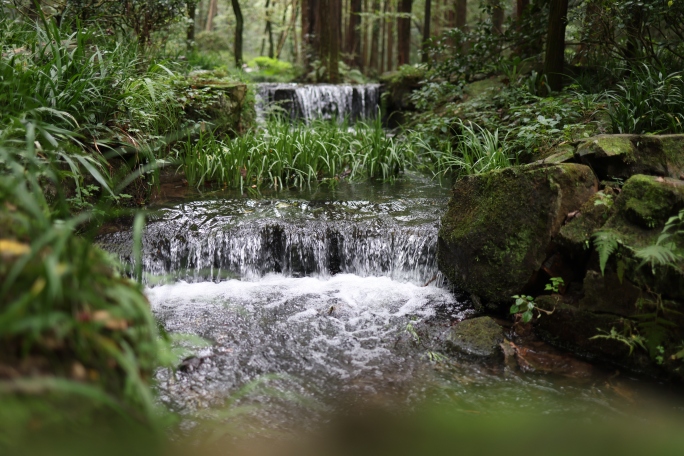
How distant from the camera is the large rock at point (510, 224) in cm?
373

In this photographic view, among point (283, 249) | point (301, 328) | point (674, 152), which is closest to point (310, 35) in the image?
point (283, 249)

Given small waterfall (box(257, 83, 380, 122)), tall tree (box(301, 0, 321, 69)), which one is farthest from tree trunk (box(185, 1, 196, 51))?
tall tree (box(301, 0, 321, 69))

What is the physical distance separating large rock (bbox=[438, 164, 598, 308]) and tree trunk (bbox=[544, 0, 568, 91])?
3.75m

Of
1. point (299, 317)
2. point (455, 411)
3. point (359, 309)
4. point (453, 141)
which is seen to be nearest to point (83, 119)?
point (299, 317)

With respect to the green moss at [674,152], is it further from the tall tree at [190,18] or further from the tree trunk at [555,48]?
the tall tree at [190,18]

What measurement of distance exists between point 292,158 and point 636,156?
427cm

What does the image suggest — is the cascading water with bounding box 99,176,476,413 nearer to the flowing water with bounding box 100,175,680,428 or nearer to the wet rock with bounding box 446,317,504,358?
the flowing water with bounding box 100,175,680,428

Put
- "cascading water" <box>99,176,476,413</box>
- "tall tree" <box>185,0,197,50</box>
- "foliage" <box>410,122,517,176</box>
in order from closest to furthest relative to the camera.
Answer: "cascading water" <box>99,176,476,413</box>
"foliage" <box>410,122,517,176</box>
"tall tree" <box>185,0,197,50</box>

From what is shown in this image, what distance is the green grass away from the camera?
6.50m

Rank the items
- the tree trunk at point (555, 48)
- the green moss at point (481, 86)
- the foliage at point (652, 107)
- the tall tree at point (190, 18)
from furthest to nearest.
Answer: the tall tree at point (190, 18) → the green moss at point (481, 86) → the tree trunk at point (555, 48) → the foliage at point (652, 107)

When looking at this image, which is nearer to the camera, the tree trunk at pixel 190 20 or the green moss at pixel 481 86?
the green moss at pixel 481 86

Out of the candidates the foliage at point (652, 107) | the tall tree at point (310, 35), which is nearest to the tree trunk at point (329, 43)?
the tall tree at point (310, 35)

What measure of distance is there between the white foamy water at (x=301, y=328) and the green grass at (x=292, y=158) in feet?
7.12

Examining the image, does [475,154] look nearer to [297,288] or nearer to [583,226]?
[583,226]
